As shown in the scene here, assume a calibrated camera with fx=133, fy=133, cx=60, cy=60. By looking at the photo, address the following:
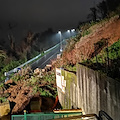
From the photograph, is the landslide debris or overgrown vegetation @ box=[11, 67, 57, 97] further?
overgrown vegetation @ box=[11, 67, 57, 97]

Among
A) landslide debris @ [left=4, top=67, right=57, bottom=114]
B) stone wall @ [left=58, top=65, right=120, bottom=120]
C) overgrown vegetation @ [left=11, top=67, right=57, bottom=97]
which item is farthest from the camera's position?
Result: overgrown vegetation @ [left=11, top=67, right=57, bottom=97]

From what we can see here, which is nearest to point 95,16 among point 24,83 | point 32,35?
point 24,83

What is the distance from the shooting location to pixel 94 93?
490 cm

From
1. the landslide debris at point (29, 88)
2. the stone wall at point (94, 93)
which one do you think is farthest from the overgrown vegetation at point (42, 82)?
the stone wall at point (94, 93)

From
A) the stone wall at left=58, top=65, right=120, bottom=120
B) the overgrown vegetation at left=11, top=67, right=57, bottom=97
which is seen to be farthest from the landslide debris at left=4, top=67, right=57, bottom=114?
the stone wall at left=58, top=65, right=120, bottom=120

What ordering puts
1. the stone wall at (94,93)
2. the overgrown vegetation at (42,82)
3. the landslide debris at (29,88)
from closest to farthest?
the stone wall at (94,93) → the landslide debris at (29,88) → the overgrown vegetation at (42,82)

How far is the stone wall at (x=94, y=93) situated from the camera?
353cm

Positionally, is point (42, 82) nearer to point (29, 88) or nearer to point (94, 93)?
point (29, 88)

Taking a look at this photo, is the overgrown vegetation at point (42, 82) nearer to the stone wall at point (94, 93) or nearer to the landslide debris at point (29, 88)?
the landslide debris at point (29, 88)

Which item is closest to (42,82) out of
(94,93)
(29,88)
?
(29,88)

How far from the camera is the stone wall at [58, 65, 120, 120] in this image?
139 inches

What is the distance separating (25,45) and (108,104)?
32.2 metres

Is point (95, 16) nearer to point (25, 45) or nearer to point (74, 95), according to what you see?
point (74, 95)

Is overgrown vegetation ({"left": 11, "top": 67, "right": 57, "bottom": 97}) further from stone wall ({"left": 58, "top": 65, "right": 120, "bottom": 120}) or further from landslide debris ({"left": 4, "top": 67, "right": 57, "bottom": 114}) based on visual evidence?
stone wall ({"left": 58, "top": 65, "right": 120, "bottom": 120})
